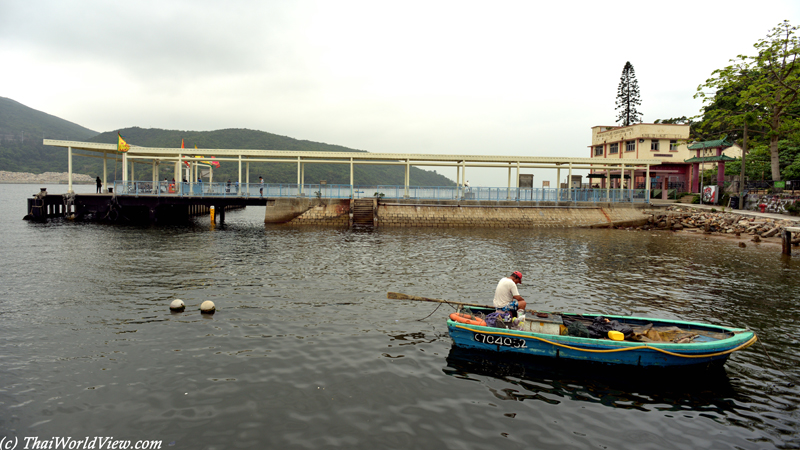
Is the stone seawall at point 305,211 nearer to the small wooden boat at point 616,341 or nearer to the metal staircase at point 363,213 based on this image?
the metal staircase at point 363,213

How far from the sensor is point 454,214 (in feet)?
126

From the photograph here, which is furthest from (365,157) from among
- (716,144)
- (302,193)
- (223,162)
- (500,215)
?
(223,162)

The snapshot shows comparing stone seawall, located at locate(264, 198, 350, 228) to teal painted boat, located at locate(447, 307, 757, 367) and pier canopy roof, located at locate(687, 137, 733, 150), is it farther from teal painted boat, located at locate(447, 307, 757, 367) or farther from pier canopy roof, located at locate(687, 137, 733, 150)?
pier canopy roof, located at locate(687, 137, 733, 150)

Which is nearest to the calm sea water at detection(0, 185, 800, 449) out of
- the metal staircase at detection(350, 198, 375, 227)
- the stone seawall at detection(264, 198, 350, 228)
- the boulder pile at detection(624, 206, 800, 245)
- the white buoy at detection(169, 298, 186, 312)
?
the white buoy at detection(169, 298, 186, 312)

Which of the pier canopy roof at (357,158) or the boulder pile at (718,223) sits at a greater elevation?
the pier canopy roof at (357,158)

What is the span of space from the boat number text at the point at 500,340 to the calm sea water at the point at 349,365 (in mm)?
386

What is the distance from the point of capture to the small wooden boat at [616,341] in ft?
27.6

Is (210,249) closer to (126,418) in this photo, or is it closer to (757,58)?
(126,418)

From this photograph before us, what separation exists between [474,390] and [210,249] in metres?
19.6

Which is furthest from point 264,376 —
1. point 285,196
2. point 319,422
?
point 285,196

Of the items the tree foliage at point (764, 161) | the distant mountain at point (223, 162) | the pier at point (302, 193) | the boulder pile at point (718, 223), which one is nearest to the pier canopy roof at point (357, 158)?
the pier at point (302, 193)

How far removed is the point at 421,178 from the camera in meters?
176

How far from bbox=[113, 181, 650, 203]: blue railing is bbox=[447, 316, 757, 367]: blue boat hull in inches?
1144

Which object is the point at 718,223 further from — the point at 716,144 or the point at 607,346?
the point at 607,346
